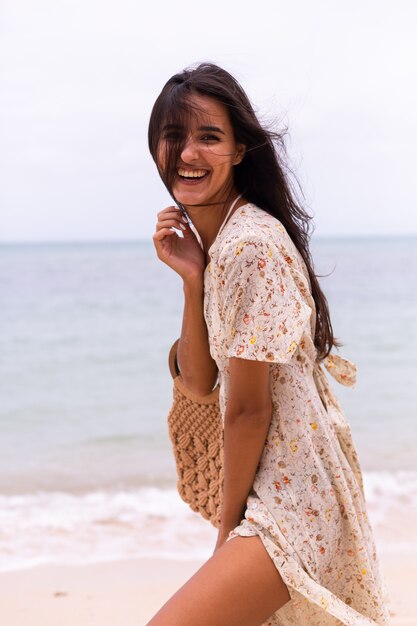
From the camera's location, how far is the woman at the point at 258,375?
2012 millimetres

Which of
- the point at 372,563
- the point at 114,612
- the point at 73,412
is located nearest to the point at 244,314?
the point at 372,563

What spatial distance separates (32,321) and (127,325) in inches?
87.3

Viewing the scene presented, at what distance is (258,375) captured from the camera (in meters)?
2.02

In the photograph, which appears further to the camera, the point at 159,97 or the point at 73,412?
the point at 73,412

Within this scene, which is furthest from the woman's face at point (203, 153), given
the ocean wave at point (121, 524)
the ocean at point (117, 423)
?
the ocean wave at point (121, 524)

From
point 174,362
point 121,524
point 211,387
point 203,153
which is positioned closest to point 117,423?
point 121,524

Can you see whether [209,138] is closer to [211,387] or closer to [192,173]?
[192,173]

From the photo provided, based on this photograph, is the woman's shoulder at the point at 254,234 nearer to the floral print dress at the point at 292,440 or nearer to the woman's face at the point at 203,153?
the floral print dress at the point at 292,440

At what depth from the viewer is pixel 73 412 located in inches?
357

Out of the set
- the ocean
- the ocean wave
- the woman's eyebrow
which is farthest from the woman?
the ocean wave

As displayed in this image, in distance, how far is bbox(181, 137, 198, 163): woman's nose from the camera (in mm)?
2201

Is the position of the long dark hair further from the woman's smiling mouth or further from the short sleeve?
the short sleeve

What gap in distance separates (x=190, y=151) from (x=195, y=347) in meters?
0.51

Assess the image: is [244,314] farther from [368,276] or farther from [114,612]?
[368,276]
